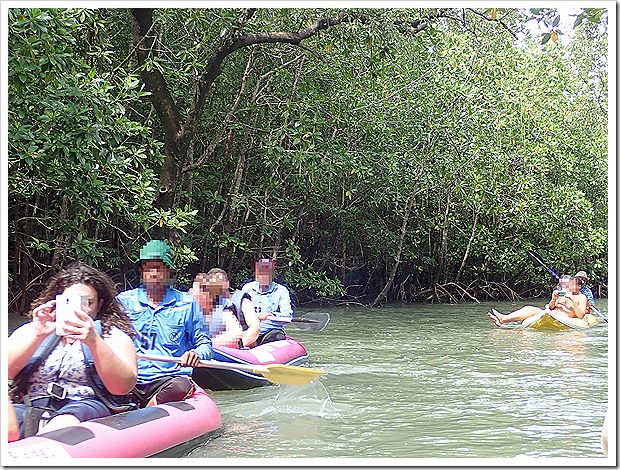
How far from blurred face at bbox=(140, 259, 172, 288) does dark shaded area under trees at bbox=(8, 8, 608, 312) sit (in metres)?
2.25

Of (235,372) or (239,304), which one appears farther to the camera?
(239,304)

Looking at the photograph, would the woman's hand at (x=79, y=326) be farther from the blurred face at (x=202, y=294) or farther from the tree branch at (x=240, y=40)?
the tree branch at (x=240, y=40)

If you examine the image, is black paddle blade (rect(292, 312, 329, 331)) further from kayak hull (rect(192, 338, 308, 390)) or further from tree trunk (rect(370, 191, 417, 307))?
tree trunk (rect(370, 191, 417, 307))

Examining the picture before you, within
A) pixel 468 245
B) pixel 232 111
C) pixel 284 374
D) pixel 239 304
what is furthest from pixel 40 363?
pixel 468 245

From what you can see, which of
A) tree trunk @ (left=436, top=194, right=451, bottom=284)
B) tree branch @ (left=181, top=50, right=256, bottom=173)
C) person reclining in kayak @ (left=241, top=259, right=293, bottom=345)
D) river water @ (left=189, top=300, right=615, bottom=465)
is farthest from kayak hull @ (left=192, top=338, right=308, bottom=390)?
tree trunk @ (left=436, top=194, right=451, bottom=284)

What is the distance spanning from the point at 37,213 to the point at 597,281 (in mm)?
13650

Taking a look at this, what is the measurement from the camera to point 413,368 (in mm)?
7770

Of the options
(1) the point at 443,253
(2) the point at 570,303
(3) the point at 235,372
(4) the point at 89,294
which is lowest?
(3) the point at 235,372

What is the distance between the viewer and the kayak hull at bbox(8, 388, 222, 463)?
10.7 ft

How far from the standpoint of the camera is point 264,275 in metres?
7.75

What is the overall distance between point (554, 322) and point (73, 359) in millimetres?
8986

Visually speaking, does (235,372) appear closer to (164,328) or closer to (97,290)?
(164,328)

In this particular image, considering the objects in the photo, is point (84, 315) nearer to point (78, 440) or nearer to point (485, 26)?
point (78, 440)

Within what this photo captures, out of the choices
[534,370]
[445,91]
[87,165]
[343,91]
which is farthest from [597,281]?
[87,165]
